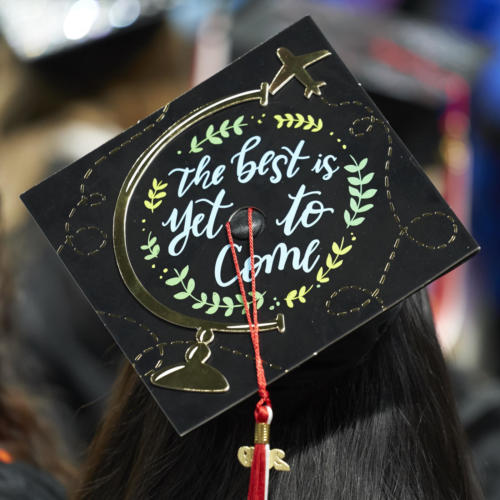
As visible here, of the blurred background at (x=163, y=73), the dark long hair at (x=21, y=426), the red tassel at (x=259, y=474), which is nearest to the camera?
the red tassel at (x=259, y=474)

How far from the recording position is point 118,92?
9.04 feet

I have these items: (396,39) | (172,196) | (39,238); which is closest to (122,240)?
(172,196)

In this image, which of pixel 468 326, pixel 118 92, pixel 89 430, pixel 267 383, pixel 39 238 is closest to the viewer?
pixel 267 383

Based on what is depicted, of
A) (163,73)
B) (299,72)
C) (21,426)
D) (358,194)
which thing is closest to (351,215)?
(358,194)

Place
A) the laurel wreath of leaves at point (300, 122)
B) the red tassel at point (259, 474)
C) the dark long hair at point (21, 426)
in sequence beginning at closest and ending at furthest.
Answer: the red tassel at point (259, 474) → the laurel wreath of leaves at point (300, 122) → the dark long hair at point (21, 426)

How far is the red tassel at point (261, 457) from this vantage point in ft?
2.29

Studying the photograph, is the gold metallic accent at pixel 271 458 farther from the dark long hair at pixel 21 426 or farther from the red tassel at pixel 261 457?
the dark long hair at pixel 21 426

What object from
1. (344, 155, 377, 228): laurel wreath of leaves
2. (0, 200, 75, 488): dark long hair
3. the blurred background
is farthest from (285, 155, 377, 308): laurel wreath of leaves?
the blurred background

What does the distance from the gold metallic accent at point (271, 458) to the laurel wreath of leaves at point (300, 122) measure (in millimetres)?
303

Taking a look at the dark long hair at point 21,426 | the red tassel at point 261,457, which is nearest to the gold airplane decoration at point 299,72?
the red tassel at point 261,457

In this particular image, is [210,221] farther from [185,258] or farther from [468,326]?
[468,326]

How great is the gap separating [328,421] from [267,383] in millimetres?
84

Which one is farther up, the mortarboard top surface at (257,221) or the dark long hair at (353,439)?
the mortarboard top surface at (257,221)

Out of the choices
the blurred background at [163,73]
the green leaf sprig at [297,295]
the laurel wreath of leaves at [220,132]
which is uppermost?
the blurred background at [163,73]
